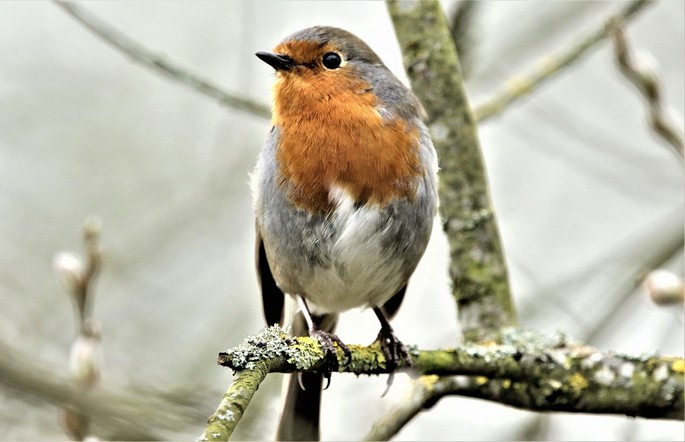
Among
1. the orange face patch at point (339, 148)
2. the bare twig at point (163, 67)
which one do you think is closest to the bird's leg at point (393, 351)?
the orange face patch at point (339, 148)

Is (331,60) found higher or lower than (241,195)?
lower

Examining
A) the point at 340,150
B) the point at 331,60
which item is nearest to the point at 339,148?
the point at 340,150

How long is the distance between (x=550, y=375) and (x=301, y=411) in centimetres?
120

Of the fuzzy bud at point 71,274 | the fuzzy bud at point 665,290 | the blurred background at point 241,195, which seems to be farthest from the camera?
the blurred background at point 241,195

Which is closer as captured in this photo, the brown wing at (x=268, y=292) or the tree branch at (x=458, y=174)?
the tree branch at (x=458, y=174)

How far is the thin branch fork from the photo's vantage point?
351cm

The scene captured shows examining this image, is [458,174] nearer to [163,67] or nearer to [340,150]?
[340,150]

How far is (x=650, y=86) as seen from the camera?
2645 mm

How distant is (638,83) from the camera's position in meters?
2.66

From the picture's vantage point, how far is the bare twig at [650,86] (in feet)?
7.75

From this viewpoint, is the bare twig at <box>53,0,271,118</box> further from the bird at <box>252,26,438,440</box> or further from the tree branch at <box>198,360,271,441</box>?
the tree branch at <box>198,360,271,441</box>

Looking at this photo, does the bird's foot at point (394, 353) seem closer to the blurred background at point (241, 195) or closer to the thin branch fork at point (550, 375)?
the thin branch fork at point (550, 375)

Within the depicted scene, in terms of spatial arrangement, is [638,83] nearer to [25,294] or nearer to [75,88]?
[25,294]

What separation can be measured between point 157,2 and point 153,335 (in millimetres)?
3208
